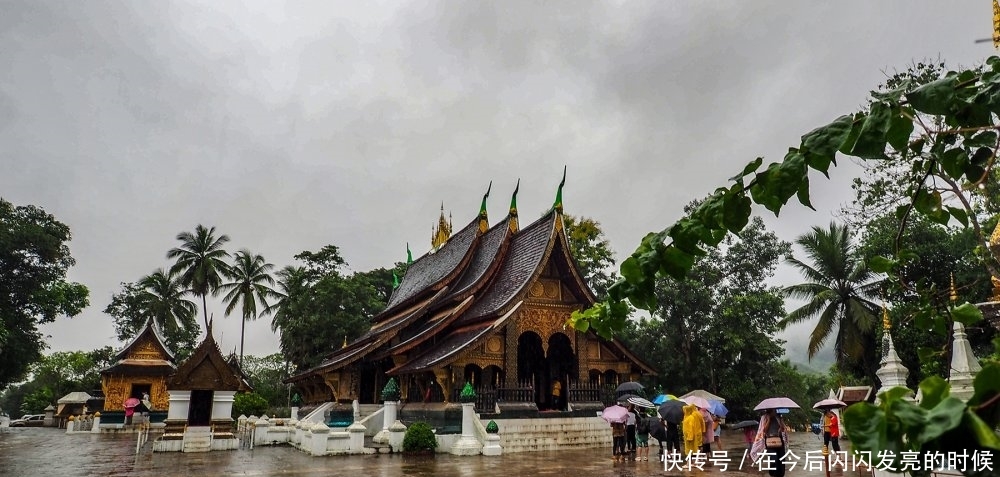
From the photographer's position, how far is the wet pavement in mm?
10156

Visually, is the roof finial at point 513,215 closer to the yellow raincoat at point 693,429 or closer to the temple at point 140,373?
the yellow raincoat at point 693,429

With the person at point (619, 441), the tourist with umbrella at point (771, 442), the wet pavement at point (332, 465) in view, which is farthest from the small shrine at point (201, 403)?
the tourist with umbrella at point (771, 442)

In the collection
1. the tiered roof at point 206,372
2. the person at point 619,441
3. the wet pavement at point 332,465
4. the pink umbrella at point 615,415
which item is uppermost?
the tiered roof at point 206,372

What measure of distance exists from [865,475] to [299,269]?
34328mm

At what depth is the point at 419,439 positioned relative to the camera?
13688 millimetres

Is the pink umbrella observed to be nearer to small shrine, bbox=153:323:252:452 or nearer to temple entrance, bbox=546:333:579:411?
temple entrance, bbox=546:333:579:411

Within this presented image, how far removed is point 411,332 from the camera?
2052 centimetres

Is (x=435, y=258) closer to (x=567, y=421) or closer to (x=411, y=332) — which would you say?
(x=411, y=332)

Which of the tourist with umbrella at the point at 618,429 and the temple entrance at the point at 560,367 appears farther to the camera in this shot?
the temple entrance at the point at 560,367

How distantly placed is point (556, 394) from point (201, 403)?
31.3 feet

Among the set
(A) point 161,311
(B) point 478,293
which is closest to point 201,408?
(B) point 478,293

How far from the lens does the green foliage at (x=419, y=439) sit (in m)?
13.7

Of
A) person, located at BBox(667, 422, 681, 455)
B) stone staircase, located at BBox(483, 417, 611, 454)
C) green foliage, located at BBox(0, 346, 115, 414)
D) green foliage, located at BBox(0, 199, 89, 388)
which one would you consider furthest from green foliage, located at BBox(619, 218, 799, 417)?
green foliage, located at BBox(0, 346, 115, 414)

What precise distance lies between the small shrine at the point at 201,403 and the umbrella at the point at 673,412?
420 inches
